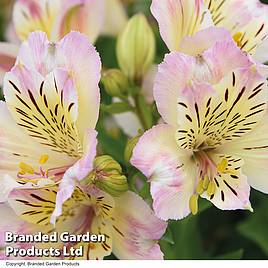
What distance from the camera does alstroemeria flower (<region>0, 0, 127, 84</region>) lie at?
98 cm

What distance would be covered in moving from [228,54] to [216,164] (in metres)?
0.14

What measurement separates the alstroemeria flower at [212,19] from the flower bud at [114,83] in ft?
0.58

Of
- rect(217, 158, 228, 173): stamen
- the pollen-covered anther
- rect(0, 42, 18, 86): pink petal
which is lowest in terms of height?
rect(0, 42, 18, 86): pink petal

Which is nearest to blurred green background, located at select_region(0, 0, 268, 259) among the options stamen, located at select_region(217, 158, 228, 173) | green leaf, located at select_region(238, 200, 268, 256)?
green leaf, located at select_region(238, 200, 268, 256)

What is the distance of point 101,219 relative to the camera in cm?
82

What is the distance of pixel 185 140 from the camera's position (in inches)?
29.8

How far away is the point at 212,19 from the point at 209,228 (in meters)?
0.55

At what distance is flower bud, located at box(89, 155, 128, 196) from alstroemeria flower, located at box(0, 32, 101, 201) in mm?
25

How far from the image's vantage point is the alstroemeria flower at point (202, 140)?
724 mm

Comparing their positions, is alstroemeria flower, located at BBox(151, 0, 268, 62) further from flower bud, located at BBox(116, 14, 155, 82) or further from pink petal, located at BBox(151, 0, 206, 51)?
flower bud, located at BBox(116, 14, 155, 82)

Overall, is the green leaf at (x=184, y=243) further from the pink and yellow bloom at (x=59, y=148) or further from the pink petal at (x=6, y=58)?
the pink petal at (x=6, y=58)

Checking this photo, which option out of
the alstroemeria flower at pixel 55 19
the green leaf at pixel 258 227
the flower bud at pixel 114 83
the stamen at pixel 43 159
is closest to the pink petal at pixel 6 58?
the alstroemeria flower at pixel 55 19

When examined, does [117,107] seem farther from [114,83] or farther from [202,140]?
[202,140]

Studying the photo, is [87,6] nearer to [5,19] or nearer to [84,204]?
[84,204]
